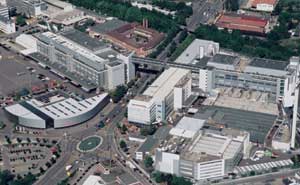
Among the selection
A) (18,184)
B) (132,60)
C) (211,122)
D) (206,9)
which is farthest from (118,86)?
(206,9)

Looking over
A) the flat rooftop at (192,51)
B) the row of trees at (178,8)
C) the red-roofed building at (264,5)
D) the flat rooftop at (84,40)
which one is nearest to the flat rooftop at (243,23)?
the row of trees at (178,8)

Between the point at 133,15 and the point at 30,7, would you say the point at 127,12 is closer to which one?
the point at 133,15

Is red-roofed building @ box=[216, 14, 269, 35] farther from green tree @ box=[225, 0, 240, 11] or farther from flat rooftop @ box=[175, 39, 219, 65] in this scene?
flat rooftop @ box=[175, 39, 219, 65]

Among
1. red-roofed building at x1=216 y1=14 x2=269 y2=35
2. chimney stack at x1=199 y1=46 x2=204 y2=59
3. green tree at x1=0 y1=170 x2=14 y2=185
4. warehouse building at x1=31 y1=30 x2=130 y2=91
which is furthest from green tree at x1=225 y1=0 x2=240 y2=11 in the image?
green tree at x1=0 y1=170 x2=14 y2=185

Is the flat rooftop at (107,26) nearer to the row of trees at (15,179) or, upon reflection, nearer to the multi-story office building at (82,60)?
the multi-story office building at (82,60)

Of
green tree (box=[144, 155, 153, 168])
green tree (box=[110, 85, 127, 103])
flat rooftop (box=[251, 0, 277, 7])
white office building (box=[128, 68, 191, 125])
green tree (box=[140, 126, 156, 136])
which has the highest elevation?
flat rooftop (box=[251, 0, 277, 7])

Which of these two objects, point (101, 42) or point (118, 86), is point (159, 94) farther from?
point (101, 42)
